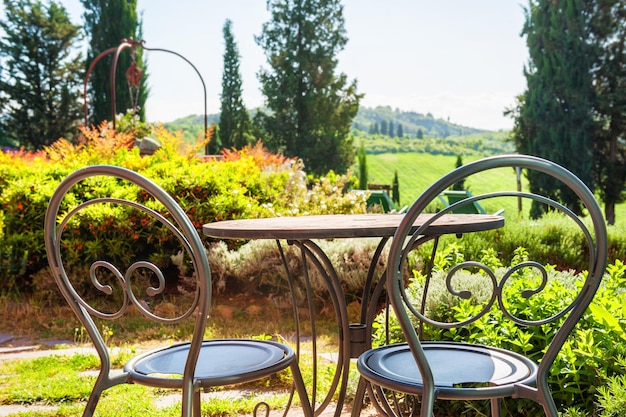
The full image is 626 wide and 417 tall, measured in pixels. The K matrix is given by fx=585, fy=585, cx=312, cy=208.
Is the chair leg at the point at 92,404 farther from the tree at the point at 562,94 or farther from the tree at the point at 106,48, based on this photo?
the tree at the point at 106,48

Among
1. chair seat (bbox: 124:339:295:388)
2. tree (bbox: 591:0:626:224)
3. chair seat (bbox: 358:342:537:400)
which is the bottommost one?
chair seat (bbox: 124:339:295:388)

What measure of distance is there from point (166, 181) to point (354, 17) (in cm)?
1654

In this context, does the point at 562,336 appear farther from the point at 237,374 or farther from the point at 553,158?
the point at 553,158

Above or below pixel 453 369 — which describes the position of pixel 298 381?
below

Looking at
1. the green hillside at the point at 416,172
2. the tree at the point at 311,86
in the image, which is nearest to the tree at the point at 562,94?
the tree at the point at 311,86

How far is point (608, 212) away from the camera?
1623cm

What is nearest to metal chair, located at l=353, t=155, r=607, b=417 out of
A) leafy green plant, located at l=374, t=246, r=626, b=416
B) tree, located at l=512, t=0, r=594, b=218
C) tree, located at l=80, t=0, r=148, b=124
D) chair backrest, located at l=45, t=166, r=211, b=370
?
leafy green plant, located at l=374, t=246, r=626, b=416

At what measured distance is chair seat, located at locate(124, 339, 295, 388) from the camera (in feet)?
4.49

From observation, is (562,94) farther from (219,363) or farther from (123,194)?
(219,363)

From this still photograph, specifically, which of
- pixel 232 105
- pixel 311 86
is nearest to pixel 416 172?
pixel 232 105

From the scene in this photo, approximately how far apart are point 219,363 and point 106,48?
22245mm

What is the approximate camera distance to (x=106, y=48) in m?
21.5

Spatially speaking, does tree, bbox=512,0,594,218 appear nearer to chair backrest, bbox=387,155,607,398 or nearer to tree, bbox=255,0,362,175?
tree, bbox=255,0,362,175

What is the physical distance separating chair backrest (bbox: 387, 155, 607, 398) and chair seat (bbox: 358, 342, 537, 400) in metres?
0.08
